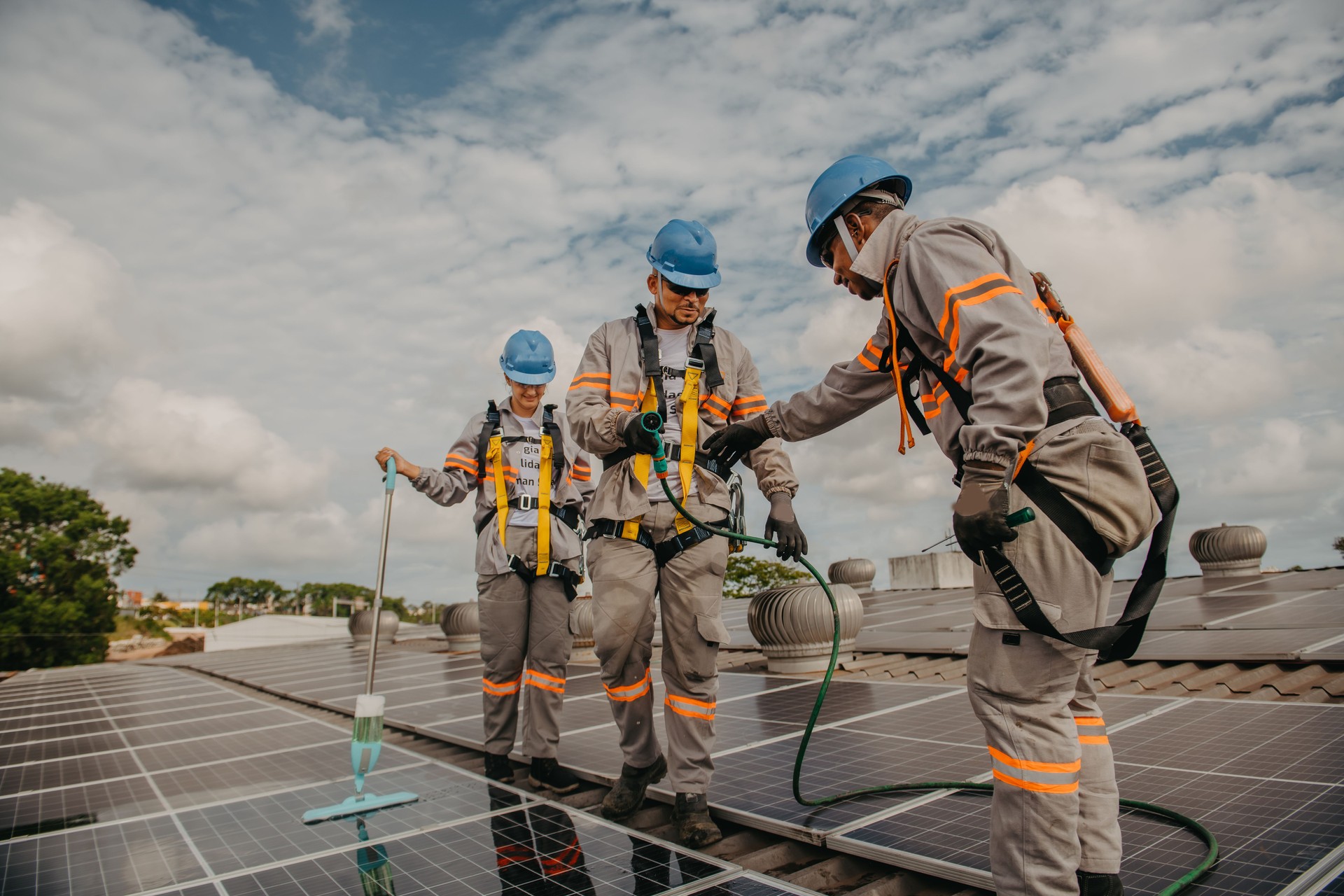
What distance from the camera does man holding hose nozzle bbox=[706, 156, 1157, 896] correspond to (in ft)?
6.47

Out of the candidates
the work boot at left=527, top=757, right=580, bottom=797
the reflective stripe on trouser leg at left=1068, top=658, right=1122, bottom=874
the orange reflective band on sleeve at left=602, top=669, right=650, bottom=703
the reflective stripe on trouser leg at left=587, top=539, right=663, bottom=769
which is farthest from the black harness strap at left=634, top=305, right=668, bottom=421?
the reflective stripe on trouser leg at left=1068, top=658, right=1122, bottom=874

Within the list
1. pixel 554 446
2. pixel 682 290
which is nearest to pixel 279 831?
pixel 554 446

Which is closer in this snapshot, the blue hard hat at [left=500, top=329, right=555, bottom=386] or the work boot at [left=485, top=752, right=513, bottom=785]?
the work boot at [left=485, top=752, right=513, bottom=785]

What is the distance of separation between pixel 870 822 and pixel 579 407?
5.97ft

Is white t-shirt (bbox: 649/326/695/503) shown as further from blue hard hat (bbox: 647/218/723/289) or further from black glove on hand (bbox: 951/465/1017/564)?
black glove on hand (bbox: 951/465/1017/564)

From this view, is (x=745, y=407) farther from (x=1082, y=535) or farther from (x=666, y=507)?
(x=1082, y=535)

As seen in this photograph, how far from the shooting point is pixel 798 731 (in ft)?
13.9

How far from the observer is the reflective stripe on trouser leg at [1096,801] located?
210 cm

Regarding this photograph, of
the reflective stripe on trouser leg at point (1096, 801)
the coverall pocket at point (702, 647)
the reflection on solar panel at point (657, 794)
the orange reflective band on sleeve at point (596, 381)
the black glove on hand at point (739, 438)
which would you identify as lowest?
the reflection on solar panel at point (657, 794)

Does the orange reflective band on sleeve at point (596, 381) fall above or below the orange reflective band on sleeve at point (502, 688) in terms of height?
above

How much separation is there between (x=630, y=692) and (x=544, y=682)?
2.68ft

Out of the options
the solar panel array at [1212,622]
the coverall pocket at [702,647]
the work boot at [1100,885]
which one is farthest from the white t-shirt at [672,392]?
the solar panel array at [1212,622]

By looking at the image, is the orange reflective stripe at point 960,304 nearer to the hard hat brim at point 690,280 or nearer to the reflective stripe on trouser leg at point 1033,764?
the reflective stripe on trouser leg at point 1033,764

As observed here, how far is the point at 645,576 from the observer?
3.31 m
